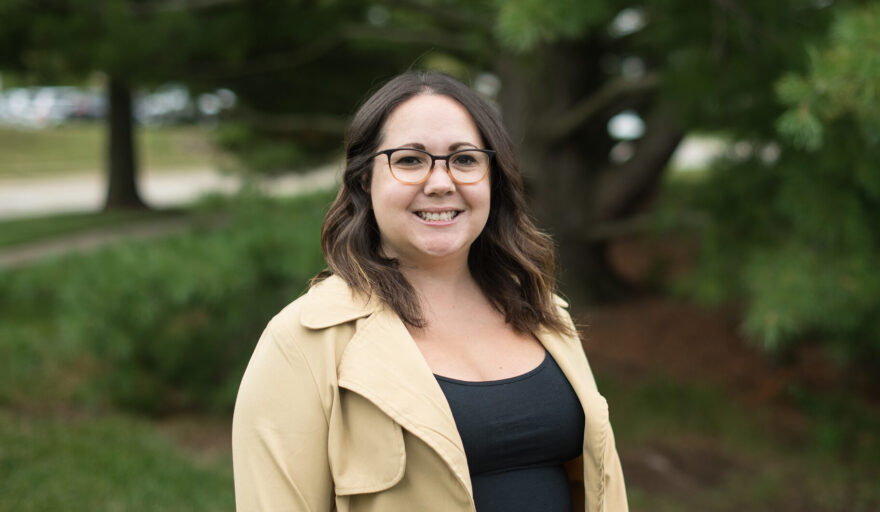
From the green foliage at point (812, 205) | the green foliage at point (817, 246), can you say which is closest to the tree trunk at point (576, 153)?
the green foliage at point (812, 205)

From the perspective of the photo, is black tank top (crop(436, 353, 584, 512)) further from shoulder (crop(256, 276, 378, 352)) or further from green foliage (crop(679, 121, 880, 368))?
green foliage (crop(679, 121, 880, 368))

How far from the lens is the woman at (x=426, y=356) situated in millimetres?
1509

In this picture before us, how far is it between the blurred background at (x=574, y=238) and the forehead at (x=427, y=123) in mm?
452

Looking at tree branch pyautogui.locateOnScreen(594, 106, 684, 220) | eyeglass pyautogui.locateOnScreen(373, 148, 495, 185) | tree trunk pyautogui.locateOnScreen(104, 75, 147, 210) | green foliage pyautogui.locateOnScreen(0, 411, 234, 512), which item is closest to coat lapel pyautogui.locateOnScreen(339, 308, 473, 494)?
eyeglass pyautogui.locateOnScreen(373, 148, 495, 185)

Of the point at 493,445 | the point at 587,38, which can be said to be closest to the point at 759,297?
the point at 493,445

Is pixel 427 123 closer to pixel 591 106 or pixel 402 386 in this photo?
pixel 402 386

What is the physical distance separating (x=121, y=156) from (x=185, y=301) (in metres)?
8.05

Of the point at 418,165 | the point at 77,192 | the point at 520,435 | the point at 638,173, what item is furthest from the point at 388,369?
the point at 77,192

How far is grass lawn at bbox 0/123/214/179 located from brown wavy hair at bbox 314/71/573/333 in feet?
68.2

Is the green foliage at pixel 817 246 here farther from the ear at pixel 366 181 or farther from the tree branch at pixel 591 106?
the tree branch at pixel 591 106

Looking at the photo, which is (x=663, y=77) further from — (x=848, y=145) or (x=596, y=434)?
(x=596, y=434)

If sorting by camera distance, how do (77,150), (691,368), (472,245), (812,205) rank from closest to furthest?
(472,245) → (812,205) → (691,368) → (77,150)

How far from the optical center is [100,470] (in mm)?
4145

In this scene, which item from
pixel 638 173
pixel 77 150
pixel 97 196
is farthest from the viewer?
pixel 77 150
